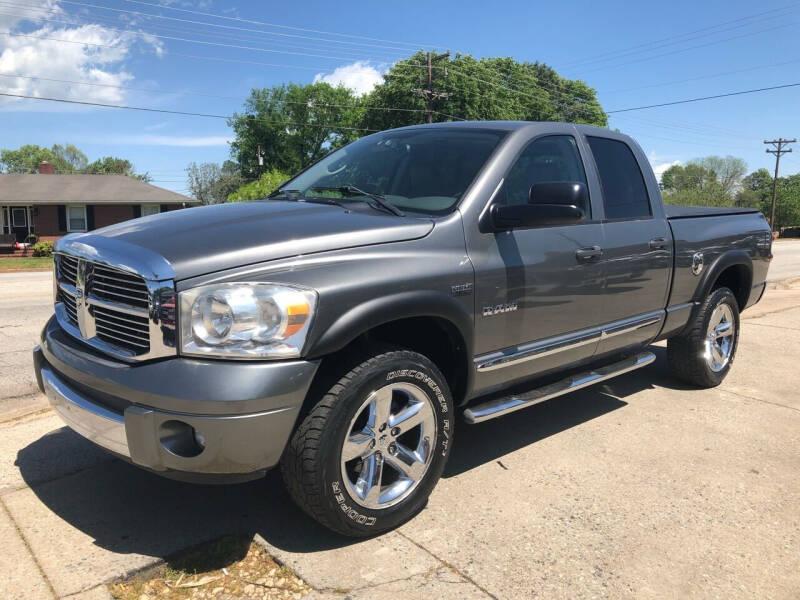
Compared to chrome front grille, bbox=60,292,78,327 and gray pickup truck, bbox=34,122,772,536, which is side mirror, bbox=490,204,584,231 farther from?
chrome front grille, bbox=60,292,78,327

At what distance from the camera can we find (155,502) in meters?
3.21

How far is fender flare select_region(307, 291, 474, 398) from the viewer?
2.56 metres

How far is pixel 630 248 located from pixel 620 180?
0.55 meters

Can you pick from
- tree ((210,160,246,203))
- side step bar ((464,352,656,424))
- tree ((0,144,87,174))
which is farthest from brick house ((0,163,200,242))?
tree ((0,144,87,174))

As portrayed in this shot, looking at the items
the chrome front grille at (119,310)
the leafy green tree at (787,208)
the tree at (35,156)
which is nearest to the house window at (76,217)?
the chrome front grille at (119,310)

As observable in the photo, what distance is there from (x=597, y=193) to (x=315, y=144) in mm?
68776

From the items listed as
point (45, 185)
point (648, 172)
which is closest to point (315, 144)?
point (45, 185)

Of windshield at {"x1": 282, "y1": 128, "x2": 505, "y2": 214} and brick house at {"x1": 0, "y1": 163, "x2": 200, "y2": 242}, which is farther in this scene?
brick house at {"x1": 0, "y1": 163, "x2": 200, "y2": 242}

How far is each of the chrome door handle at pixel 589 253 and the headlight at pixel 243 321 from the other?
1909mm

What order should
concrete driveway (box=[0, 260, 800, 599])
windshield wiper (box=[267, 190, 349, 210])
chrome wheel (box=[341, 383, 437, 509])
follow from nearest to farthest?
concrete driveway (box=[0, 260, 800, 599])
chrome wheel (box=[341, 383, 437, 509])
windshield wiper (box=[267, 190, 349, 210])

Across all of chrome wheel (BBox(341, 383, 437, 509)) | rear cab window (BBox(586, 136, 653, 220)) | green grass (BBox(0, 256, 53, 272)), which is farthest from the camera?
green grass (BBox(0, 256, 53, 272))

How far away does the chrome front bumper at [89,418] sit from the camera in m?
2.52

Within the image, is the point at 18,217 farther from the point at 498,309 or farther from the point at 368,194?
the point at 498,309

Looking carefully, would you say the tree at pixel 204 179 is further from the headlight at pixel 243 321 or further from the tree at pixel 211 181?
the headlight at pixel 243 321
